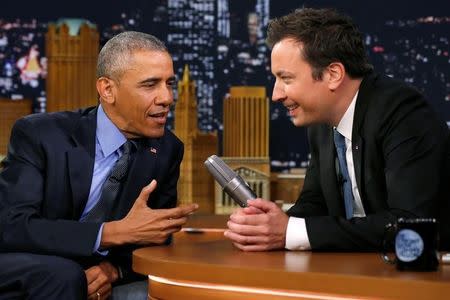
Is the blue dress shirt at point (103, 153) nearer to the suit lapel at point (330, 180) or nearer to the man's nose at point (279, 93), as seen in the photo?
the man's nose at point (279, 93)

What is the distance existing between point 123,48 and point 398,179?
0.94 meters

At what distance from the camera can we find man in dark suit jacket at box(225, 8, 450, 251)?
86.4 inches

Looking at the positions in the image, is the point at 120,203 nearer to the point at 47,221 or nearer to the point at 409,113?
the point at 47,221

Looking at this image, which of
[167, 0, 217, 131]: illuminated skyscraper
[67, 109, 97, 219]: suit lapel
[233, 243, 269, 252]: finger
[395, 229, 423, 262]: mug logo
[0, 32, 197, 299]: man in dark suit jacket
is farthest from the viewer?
[167, 0, 217, 131]: illuminated skyscraper

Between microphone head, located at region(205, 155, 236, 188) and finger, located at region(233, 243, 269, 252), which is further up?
microphone head, located at region(205, 155, 236, 188)

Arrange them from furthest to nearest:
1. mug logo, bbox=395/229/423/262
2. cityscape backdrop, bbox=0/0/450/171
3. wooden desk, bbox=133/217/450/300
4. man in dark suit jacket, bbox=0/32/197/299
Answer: cityscape backdrop, bbox=0/0/450/171 → man in dark suit jacket, bbox=0/32/197/299 → mug logo, bbox=395/229/423/262 → wooden desk, bbox=133/217/450/300

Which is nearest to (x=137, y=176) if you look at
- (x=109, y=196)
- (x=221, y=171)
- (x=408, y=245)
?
(x=109, y=196)

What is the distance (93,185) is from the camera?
263 cm

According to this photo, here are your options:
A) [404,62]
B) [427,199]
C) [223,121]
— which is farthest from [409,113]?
[223,121]

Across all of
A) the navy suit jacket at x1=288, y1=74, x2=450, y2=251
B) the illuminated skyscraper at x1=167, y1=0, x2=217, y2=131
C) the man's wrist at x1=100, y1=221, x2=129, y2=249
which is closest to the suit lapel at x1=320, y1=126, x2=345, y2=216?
the navy suit jacket at x1=288, y1=74, x2=450, y2=251

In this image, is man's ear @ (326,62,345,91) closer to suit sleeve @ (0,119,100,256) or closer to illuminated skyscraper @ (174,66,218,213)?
suit sleeve @ (0,119,100,256)

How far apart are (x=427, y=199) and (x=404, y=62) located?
15.4 ft

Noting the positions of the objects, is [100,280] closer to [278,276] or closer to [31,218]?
[31,218]

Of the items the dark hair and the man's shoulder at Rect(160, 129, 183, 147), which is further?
the man's shoulder at Rect(160, 129, 183, 147)
